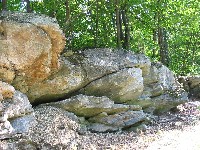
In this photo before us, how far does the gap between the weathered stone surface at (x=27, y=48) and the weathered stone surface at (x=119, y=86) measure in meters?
2.30

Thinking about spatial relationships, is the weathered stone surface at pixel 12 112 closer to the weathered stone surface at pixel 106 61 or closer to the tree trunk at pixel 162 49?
the weathered stone surface at pixel 106 61

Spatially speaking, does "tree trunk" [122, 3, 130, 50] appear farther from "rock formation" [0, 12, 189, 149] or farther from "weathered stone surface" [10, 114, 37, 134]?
"weathered stone surface" [10, 114, 37, 134]

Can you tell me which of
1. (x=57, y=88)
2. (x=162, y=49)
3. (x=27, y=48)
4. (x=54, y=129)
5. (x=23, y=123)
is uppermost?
(x=27, y=48)

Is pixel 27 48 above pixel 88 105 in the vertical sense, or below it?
above

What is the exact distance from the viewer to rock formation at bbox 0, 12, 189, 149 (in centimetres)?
1070

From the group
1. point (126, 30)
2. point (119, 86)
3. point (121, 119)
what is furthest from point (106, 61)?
point (126, 30)

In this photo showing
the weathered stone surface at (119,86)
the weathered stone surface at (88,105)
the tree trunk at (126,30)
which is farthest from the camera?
the tree trunk at (126,30)

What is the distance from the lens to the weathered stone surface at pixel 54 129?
10531 mm

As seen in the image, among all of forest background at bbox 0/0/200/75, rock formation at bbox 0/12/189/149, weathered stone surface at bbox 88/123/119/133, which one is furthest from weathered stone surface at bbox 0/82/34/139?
forest background at bbox 0/0/200/75

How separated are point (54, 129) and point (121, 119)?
3.78m

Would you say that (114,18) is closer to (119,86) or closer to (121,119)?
(119,86)

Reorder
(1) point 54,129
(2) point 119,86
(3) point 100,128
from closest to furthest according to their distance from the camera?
(1) point 54,129, (3) point 100,128, (2) point 119,86

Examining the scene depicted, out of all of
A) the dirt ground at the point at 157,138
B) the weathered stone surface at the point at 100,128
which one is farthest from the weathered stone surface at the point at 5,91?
the weathered stone surface at the point at 100,128

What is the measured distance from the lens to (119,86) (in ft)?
48.5
